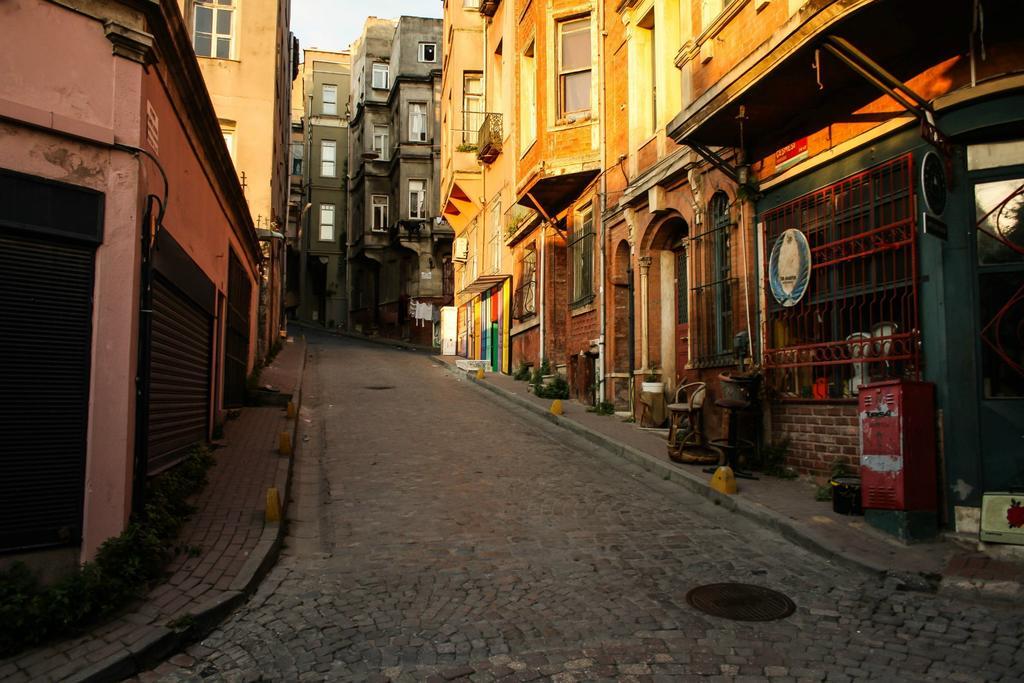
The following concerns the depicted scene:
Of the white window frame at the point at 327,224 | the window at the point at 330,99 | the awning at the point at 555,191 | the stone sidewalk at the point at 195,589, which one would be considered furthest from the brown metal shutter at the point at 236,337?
the window at the point at 330,99

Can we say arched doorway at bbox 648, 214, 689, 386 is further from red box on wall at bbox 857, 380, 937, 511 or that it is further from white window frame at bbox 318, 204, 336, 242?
white window frame at bbox 318, 204, 336, 242

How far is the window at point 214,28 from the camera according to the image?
69.4 feet

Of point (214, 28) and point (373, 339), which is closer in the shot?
point (214, 28)

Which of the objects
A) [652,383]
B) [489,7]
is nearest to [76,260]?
[652,383]

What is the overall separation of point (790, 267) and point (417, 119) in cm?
3471

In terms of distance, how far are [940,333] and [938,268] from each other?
577mm

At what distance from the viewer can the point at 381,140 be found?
44281 millimetres

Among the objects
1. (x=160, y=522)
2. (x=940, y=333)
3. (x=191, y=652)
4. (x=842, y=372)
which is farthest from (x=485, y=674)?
(x=842, y=372)

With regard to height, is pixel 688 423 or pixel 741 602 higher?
pixel 688 423

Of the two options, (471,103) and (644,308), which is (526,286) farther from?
(471,103)

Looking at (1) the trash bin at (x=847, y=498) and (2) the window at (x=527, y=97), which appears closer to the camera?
(1) the trash bin at (x=847, y=498)

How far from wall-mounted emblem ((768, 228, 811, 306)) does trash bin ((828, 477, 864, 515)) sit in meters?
2.42

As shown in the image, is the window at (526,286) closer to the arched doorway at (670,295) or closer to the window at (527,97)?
the window at (527,97)

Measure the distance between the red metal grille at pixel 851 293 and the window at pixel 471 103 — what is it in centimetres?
1973
